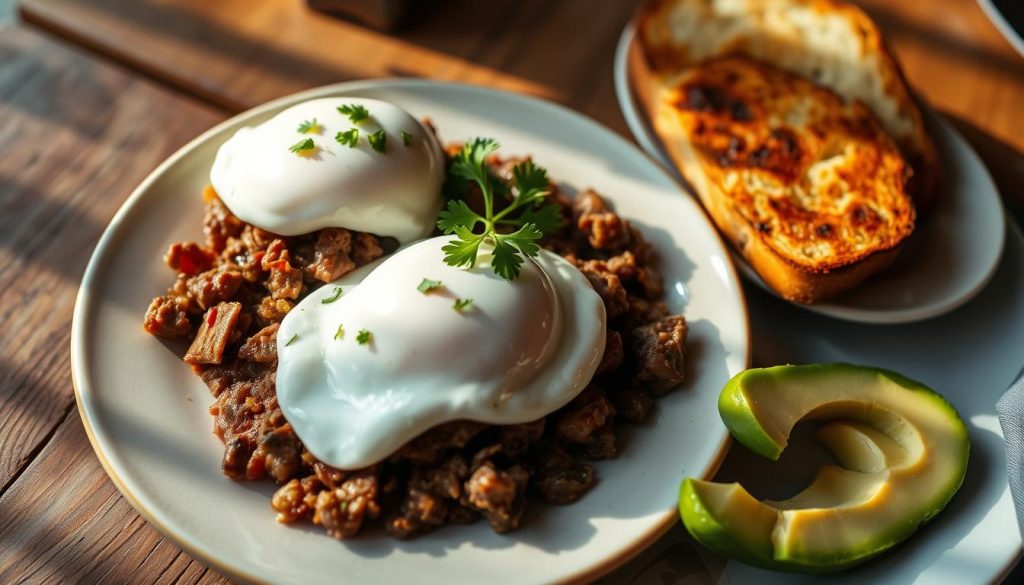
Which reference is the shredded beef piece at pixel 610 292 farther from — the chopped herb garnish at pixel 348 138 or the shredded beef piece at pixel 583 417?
the chopped herb garnish at pixel 348 138

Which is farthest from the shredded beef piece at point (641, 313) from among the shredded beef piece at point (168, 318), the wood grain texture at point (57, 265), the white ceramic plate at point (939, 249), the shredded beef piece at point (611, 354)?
the wood grain texture at point (57, 265)

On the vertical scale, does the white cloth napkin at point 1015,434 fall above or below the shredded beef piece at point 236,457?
above

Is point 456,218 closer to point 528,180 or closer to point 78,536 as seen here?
point 528,180

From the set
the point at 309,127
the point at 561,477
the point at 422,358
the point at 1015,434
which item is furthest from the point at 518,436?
the point at 1015,434

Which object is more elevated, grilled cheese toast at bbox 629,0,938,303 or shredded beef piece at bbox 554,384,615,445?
grilled cheese toast at bbox 629,0,938,303

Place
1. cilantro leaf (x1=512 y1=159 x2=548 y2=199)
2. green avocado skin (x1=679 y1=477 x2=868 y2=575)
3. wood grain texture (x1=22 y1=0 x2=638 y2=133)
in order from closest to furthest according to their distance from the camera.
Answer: green avocado skin (x1=679 y1=477 x2=868 y2=575) < cilantro leaf (x1=512 y1=159 x2=548 y2=199) < wood grain texture (x1=22 y1=0 x2=638 y2=133)

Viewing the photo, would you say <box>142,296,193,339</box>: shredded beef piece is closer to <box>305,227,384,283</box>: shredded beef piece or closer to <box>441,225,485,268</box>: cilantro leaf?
<box>305,227,384,283</box>: shredded beef piece

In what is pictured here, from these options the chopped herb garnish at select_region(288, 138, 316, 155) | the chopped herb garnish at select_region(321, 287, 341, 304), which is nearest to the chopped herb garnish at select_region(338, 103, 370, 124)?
the chopped herb garnish at select_region(288, 138, 316, 155)
